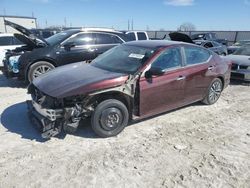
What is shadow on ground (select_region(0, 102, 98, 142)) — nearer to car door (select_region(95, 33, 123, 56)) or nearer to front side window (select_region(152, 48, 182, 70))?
front side window (select_region(152, 48, 182, 70))

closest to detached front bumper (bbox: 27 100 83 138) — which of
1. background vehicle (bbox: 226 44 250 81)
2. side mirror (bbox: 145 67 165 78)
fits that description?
side mirror (bbox: 145 67 165 78)

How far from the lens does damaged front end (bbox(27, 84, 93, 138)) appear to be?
13.1 ft

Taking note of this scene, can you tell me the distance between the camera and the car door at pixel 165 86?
15.1ft

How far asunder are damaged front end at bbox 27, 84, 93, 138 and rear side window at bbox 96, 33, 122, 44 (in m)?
4.56

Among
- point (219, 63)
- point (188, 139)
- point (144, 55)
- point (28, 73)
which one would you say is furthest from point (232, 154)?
point (28, 73)

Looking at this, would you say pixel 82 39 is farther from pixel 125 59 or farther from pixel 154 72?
pixel 154 72

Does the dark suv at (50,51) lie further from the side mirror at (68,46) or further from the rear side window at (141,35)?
the rear side window at (141,35)

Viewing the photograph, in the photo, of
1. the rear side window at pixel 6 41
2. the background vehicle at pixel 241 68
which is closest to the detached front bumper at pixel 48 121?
the background vehicle at pixel 241 68

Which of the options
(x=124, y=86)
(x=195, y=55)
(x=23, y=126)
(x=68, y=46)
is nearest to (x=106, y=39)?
(x=68, y=46)

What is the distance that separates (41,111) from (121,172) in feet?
5.48

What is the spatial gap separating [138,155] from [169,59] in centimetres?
209

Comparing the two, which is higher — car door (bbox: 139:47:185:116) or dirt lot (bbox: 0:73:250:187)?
car door (bbox: 139:47:185:116)

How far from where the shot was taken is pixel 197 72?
5.50 metres

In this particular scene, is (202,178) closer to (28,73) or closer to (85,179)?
(85,179)
